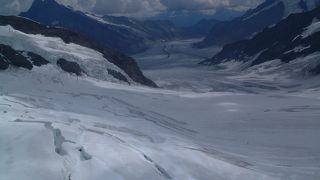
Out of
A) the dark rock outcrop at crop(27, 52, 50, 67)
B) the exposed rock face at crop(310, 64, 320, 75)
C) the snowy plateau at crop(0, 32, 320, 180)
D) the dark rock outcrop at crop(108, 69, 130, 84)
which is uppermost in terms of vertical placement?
the exposed rock face at crop(310, 64, 320, 75)

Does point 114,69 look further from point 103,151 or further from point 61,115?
point 103,151

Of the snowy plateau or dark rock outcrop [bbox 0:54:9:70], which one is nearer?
the snowy plateau

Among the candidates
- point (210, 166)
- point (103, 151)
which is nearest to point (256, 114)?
point (210, 166)

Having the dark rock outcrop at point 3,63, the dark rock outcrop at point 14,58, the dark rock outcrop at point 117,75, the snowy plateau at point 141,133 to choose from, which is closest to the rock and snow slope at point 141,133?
Answer: the snowy plateau at point 141,133

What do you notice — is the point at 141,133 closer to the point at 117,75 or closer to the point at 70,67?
the point at 70,67

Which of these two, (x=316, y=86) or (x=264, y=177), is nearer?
(x=264, y=177)

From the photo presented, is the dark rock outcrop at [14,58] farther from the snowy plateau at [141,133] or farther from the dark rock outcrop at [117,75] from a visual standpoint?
the dark rock outcrop at [117,75]

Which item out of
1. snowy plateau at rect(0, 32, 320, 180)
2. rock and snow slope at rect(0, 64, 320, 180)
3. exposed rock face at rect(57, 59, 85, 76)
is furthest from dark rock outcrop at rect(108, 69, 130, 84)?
rock and snow slope at rect(0, 64, 320, 180)

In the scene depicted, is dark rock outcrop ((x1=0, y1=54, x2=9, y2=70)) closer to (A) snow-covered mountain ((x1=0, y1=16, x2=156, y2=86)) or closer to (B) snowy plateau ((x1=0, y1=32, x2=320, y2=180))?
(A) snow-covered mountain ((x1=0, y1=16, x2=156, y2=86))
